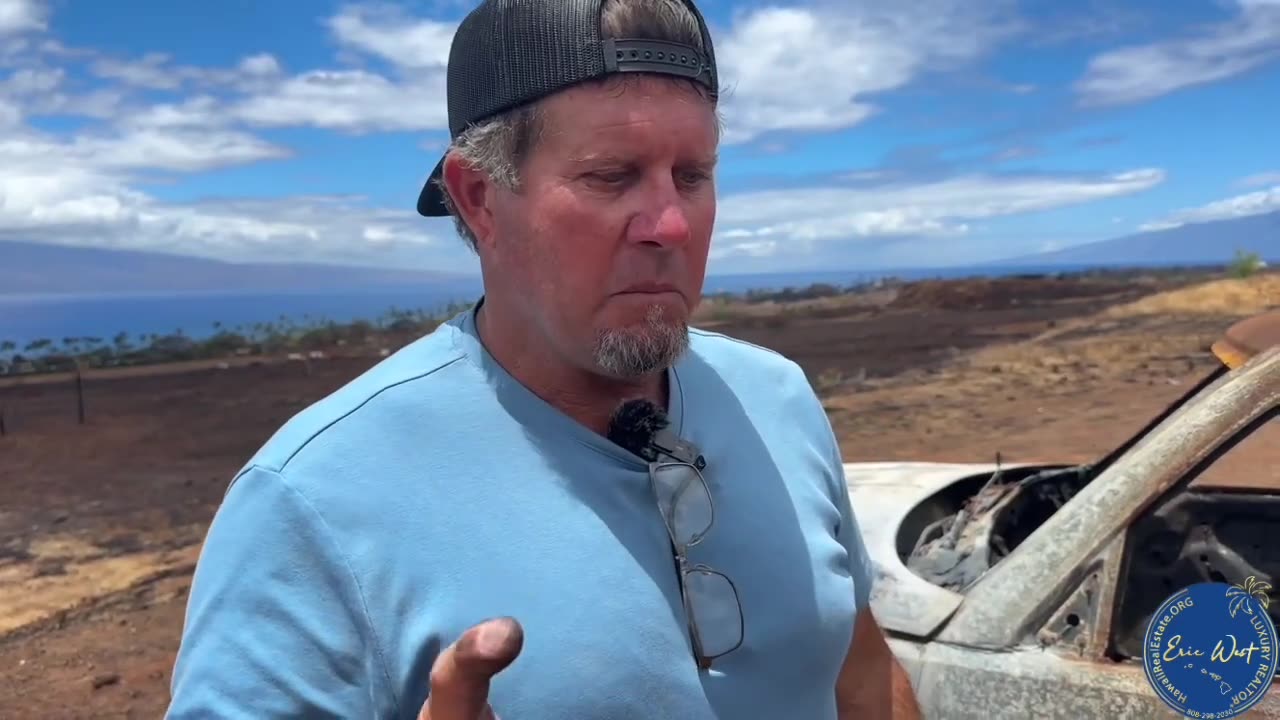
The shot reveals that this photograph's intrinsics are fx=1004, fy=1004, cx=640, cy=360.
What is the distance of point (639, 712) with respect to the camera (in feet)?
4.28

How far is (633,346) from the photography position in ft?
4.69

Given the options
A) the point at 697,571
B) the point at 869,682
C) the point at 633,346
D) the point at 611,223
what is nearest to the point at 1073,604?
the point at 869,682

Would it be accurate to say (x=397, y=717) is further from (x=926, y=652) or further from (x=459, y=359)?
(x=926, y=652)

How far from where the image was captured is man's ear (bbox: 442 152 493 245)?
4.93 feet

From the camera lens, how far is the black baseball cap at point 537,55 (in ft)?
4.57

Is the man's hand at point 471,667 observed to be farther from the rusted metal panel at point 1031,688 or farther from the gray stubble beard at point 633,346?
the rusted metal panel at point 1031,688

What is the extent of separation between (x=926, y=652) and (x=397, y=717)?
167 cm

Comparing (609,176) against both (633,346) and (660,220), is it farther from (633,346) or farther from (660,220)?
(633,346)

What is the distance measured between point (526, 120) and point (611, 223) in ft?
0.64

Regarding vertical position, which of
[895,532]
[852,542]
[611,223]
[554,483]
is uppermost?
[611,223]

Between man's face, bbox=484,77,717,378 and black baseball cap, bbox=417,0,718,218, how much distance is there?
0.03 meters

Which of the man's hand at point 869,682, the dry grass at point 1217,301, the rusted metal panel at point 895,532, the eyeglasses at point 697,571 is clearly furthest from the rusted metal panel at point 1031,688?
the dry grass at point 1217,301

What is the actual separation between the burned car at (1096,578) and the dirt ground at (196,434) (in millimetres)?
3954

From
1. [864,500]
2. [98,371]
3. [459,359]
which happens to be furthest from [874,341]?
[459,359]
